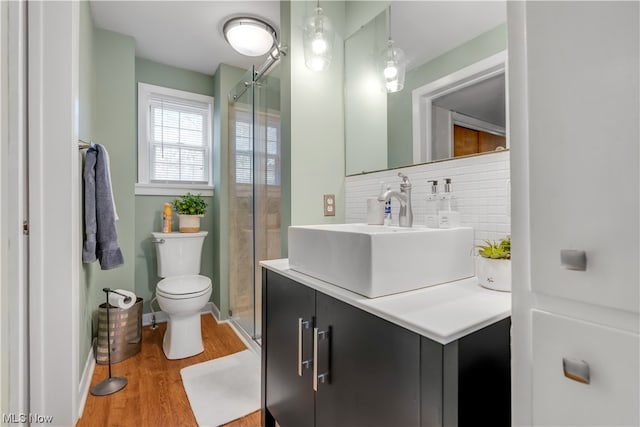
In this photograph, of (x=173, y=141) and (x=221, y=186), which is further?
(x=173, y=141)

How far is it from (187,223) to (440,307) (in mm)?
2300

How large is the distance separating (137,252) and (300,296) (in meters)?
2.11

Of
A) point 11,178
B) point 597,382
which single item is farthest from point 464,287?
point 11,178

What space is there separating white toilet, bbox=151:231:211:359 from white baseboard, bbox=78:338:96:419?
41 cm

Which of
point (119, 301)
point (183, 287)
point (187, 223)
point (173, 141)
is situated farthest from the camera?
point (173, 141)

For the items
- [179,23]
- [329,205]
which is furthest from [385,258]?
[179,23]

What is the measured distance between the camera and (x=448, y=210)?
113 cm

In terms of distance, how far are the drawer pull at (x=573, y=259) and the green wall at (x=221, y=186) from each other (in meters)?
2.48

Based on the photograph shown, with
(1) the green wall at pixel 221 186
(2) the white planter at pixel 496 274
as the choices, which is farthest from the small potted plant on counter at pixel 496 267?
(1) the green wall at pixel 221 186

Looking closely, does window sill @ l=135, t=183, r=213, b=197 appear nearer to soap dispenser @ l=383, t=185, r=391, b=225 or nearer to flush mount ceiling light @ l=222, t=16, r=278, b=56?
flush mount ceiling light @ l=222, t=16, r=278, b=56

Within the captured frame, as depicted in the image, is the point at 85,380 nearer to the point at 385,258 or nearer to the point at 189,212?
the point at 189,212

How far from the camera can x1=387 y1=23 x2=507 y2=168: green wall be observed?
110 cm

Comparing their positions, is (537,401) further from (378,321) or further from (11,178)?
(11,178)

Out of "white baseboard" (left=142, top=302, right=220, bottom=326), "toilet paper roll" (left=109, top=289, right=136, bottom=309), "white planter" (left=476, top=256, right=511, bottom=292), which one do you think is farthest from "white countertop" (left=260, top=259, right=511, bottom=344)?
"white baseboard" (left=142, top=302, right=220, bottom=326)
